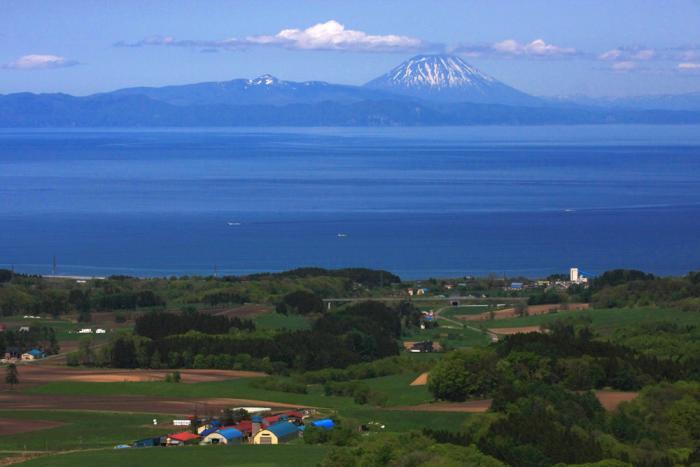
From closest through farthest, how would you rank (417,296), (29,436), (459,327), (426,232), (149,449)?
(149,449) → (29,436) → (459,327) → (417,296) → (426,232)

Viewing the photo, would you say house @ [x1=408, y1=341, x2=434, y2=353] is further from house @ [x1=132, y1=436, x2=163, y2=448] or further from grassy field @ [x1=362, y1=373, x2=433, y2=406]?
house @ [x1=132, y1=436, x2=163, y2=448]

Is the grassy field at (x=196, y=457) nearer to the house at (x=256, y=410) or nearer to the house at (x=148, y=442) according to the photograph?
the house at (x=148, y=442)

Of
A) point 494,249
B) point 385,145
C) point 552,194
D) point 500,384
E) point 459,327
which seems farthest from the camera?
point 385,145

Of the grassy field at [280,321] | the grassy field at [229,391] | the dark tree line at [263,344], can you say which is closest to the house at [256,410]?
the grassy field at [229,391]

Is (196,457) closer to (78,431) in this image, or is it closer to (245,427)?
(245,427)

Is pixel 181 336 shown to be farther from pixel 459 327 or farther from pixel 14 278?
pixel 14 278

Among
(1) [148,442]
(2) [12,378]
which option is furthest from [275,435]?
(2) [12,378]

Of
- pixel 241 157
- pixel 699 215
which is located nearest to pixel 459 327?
pixel 699 215
